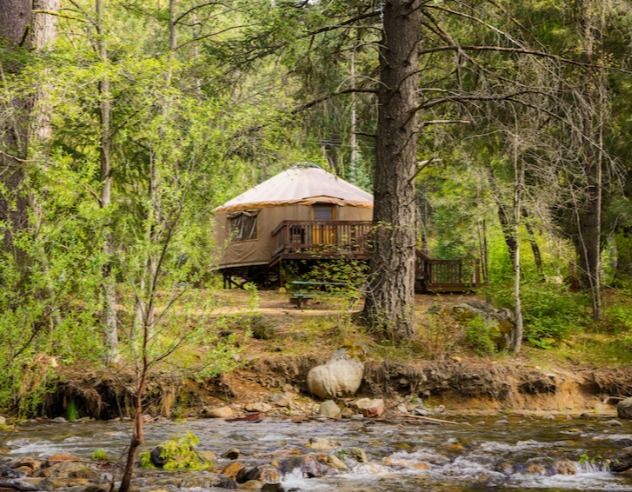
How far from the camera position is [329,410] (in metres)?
9.41

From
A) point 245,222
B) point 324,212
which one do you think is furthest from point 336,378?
point 245,222

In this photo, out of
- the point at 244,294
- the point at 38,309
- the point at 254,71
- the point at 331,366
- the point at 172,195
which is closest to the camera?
the point at 172,195

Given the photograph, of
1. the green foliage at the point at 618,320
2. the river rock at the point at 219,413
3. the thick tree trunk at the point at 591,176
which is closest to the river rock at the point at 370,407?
the river rock at the point at 219,413

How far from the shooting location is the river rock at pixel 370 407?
935 centimetres

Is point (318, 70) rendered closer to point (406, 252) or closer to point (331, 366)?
point (406, 252)

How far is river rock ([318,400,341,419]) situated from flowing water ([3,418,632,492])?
0.30 m

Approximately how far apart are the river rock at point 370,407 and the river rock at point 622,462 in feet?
10.6

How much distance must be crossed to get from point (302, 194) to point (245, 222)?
191cm

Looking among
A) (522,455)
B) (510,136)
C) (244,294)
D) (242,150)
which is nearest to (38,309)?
(522,455)

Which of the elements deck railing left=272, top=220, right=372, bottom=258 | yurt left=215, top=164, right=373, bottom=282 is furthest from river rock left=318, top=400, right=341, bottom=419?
yurt left=215, top=164, right=373, bottom=282

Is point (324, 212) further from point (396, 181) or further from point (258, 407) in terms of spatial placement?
point (258, 407)

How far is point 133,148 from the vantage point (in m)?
10.1

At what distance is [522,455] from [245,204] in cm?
1304

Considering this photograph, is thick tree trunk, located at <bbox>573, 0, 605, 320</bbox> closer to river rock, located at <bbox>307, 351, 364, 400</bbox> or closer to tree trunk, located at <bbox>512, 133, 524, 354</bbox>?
tree trunk, located at <bbox>512, 133, 524, 354</bbox>
